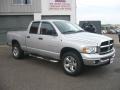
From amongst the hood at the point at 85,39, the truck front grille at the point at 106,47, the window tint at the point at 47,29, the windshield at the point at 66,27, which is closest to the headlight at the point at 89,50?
the hood at the point at 85,39

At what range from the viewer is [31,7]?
20203 millimetres

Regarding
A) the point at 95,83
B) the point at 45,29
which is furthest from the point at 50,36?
the point at 95,83

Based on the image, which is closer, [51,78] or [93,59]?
[93,59]

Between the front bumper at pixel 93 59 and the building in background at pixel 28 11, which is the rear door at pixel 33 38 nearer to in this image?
the front bumper at pixel 93 59

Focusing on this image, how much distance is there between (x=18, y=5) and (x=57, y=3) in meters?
3.66

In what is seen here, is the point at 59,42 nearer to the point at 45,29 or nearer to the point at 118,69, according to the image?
the point at 45,29

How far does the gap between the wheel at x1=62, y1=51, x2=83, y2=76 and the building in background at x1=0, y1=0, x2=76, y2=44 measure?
40.4ft

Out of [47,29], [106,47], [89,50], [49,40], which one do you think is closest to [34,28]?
[47,29]

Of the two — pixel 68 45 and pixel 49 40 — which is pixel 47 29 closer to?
pixel 49 40

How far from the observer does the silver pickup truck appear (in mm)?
6812

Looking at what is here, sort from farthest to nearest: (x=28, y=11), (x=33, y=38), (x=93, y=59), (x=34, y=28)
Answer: (x=28, y=11) → (x=34, y=28) → (x=33, y=38) → (x=93, y=59)

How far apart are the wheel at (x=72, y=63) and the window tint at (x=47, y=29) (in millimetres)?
1085

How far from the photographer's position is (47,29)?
8.26 m

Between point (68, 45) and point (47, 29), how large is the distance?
4.69 ft
